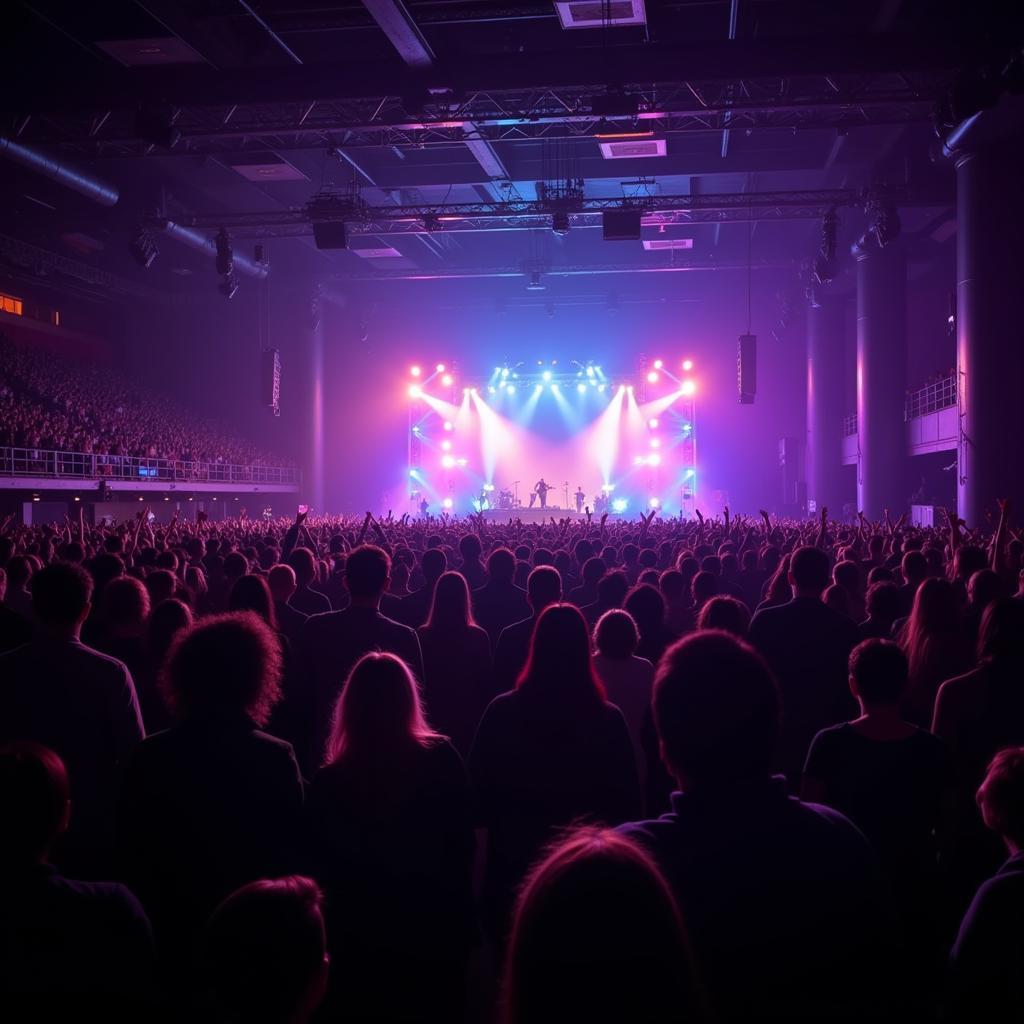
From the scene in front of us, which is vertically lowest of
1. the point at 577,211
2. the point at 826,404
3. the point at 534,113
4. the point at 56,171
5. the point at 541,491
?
the point at 541,491

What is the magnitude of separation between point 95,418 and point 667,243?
19369 mm

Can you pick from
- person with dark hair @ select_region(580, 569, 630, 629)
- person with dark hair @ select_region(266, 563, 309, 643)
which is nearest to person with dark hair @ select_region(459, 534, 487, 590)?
person with dark hair @ select_region(266, 563, 309, 643)

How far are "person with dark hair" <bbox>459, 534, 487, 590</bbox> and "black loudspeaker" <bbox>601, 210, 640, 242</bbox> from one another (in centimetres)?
1194

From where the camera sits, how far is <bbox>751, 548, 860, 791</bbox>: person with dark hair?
4441 mm

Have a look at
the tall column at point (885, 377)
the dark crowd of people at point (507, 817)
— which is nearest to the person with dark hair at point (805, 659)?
the dark crowd of people at point (507, 817)

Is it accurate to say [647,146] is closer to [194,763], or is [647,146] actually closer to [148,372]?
[194,763]

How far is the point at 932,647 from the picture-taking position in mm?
4582

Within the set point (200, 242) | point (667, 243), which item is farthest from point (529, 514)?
point (200, 242)

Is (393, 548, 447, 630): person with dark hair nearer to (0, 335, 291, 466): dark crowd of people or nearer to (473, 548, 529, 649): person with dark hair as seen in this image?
(473, 548, 529, 649): person with dark hair

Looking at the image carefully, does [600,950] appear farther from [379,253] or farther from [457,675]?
[379,253]

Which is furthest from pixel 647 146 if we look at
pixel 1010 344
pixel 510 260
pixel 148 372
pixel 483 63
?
pixel 148 372

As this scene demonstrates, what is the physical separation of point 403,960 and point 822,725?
256 cm

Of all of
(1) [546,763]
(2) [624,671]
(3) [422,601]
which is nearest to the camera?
(1) [546,763]

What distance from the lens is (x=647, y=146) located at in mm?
21078
